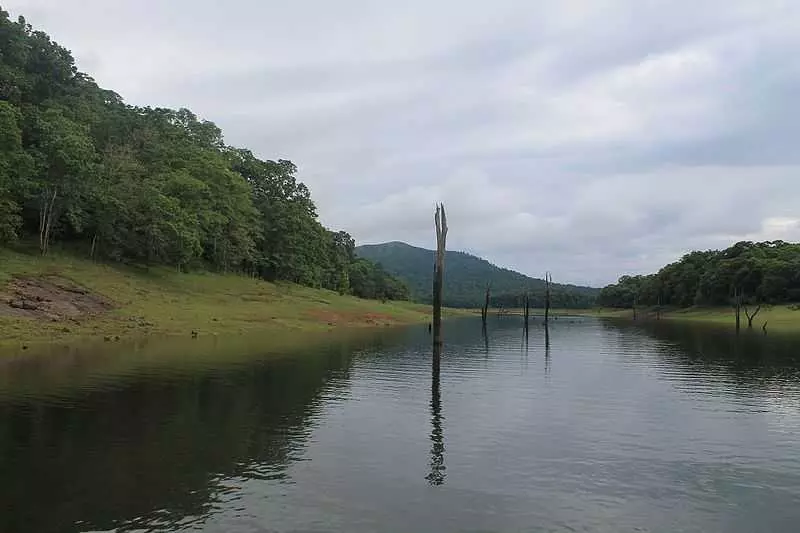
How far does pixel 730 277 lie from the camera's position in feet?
456

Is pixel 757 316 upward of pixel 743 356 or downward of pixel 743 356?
upward

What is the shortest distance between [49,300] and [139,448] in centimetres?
3743

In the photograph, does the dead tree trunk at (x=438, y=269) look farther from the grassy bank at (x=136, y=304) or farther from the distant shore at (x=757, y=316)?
the distant shore at (x=757, y=316)

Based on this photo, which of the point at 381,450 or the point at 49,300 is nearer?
the point at 381,450

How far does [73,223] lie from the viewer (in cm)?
6347

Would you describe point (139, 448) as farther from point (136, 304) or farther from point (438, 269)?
point (136, 304)

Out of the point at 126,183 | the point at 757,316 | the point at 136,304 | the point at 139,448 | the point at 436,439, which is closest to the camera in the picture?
the point at 139,448

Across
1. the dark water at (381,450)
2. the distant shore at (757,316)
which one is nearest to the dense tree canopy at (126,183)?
the dark water at (381,450)

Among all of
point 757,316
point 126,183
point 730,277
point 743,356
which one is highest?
point 126,183

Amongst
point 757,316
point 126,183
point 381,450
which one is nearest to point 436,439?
point 381,450

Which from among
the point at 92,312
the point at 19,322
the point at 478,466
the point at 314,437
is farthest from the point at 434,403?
the point at 92,312

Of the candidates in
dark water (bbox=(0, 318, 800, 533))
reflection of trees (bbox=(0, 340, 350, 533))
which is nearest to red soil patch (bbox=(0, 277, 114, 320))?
dark water (bbox=(0, 318, 800, 533))

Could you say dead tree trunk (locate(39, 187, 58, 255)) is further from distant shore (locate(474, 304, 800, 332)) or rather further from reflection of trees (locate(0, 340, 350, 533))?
distant shore (locate(474, 304, 800, 332))

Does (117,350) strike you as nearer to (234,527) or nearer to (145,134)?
(234,527)
